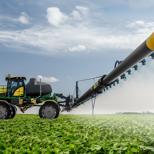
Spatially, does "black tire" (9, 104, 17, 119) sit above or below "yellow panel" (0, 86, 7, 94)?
below

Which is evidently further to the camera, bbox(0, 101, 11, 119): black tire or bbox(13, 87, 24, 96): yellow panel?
bbox(13, 87, 24, 96): yellow panel

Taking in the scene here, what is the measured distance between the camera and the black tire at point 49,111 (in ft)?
95.1

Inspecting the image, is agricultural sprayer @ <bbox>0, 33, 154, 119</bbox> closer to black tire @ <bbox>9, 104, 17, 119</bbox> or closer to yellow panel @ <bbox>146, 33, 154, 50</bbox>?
black tire @ <bbox>9, 104, 17, 119</bbox>

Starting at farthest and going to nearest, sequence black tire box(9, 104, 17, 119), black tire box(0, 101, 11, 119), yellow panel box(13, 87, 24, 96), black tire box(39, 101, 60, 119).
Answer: yellow panel box(13, 87, 24, 96)
black tire box(9, 104, 17, 119)
black tire box(39, 101, 60, 119)
black tire box(0, 101, 11, 119)

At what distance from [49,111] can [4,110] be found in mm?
3021

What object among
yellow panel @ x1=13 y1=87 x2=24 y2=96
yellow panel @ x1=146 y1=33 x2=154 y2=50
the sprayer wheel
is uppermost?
yellow panel @ x1=146 y1=33 x2=154 y2=50

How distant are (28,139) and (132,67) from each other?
6543 millimetres

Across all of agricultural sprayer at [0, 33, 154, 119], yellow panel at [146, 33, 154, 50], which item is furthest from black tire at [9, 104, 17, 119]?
yellow panel at [146, 33, 154, 50]

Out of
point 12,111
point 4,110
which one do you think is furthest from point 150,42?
point 12,111

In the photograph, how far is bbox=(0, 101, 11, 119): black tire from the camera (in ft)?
93.5

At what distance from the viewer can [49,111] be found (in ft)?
95.6

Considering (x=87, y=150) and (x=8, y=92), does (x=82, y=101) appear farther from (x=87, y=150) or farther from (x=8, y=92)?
(x=87, y=150)

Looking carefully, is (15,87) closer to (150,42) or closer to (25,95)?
(25,95)

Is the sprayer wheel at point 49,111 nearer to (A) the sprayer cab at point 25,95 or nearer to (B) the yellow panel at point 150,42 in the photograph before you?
(A) the sprayer cab at point 25,95
